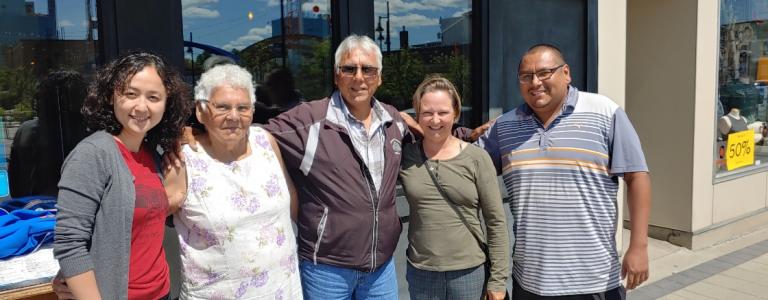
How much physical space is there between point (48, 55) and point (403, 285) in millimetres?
2544

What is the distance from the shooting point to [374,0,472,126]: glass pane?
3.93 m

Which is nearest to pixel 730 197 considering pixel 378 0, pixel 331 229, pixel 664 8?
pixel 664 8

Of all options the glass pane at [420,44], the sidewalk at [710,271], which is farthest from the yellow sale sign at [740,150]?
the glass pane at [420,44]

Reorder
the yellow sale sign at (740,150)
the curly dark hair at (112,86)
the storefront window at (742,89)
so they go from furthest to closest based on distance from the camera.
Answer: the yellow sale sign at (740,150) < the storefront window at (742,89) < the curly dark hair at (112,86)

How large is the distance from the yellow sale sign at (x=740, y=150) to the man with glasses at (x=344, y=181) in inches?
217

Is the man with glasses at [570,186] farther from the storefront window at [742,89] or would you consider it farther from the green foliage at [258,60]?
the storefront window at [742,89]

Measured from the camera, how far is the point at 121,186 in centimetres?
169

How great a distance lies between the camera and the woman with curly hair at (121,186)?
5.30 ft

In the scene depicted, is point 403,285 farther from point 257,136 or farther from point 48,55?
point 48,55

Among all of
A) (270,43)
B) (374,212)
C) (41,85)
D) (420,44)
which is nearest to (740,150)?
(420,44)

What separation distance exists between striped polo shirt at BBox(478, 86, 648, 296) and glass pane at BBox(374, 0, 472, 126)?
167cm

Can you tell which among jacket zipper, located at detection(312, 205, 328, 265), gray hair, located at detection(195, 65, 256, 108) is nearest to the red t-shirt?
gray hair, located at detection(195, 65, 256, 108)

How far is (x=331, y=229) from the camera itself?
2.28m

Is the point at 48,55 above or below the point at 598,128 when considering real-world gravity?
above
